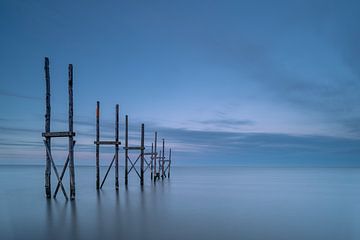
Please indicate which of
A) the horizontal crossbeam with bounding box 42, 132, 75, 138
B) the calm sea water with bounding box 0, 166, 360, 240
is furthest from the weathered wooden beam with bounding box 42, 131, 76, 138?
the calm sea water with bounding box 0, 166, 360, 240

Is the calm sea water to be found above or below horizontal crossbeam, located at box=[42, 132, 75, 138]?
below

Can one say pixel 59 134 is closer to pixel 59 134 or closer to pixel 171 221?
pixel 59 134

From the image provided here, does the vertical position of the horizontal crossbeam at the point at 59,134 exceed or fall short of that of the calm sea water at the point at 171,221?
it exceeds it

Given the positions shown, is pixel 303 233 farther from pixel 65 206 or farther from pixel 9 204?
pixel 9 204

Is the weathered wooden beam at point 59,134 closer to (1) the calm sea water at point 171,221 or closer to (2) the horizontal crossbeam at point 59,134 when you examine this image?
(2) the horizontal crossbeam at point 59,134

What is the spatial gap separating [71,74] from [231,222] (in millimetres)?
10582

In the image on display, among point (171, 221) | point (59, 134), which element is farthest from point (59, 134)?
point (171, 221)

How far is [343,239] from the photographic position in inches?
425

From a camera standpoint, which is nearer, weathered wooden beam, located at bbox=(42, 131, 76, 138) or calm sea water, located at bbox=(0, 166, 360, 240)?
calm sea water, located at bbox=(0, 166, 360, 240)

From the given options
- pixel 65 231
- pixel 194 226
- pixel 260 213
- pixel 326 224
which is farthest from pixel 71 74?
pixel 326 224

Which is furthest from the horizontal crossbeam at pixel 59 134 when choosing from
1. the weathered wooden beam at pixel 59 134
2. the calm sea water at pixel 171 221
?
the calm sea water at pixel 171 221

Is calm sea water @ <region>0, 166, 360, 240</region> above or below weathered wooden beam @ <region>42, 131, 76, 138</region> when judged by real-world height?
below

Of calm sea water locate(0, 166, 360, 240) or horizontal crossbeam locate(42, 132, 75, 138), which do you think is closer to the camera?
calm sea water locate(0, 166, 360, 240)

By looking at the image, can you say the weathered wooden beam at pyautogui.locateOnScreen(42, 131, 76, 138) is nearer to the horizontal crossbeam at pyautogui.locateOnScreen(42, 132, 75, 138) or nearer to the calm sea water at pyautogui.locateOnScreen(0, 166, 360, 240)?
the horizontal crossbeam at pyautogui.locateOnScreen(42, 132, 75, 138)
